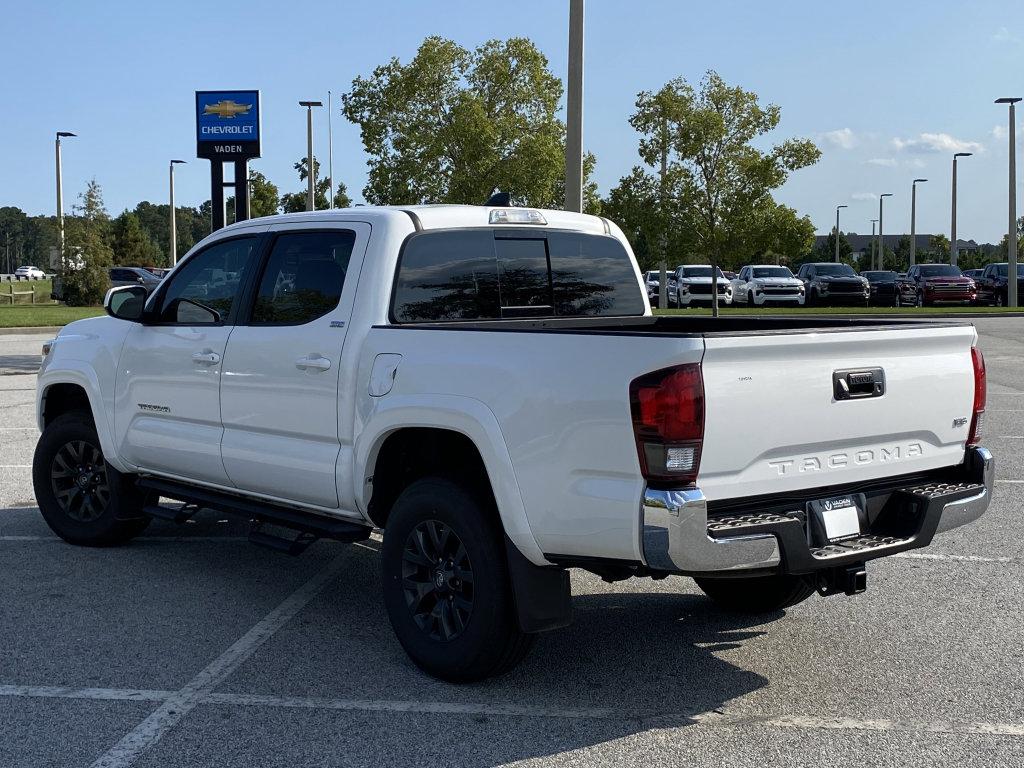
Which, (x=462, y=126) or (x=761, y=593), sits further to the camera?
(x=462, y=126)

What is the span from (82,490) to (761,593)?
13.6 feet

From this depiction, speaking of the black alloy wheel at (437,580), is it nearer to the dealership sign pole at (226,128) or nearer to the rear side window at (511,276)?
the rear side window at (511,276)

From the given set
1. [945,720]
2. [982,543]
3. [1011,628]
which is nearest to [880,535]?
[945,720]

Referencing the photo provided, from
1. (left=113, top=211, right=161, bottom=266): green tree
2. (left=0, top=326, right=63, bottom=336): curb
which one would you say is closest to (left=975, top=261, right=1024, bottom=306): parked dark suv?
(left=0, top=326, right=63, bottom=336): curb

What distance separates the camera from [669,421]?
3.95m

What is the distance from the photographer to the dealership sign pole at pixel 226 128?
23969 millimetres

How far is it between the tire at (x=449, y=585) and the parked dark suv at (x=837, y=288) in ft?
126

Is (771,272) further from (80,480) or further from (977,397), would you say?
(977,397)

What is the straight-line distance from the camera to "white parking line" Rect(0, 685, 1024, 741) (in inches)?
167

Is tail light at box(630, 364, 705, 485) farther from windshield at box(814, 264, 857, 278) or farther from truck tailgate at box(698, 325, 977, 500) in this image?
windshield at box(814, 264, 857, 278)

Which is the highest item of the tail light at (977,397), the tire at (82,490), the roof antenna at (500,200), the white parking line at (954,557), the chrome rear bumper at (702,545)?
the roof antenna at (500,200)

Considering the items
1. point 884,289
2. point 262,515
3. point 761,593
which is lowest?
point 761,593

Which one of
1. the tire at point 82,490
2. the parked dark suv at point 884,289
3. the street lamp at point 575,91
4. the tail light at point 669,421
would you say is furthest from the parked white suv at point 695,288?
the tail light at point 669,421

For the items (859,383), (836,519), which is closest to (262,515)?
(836,519)
